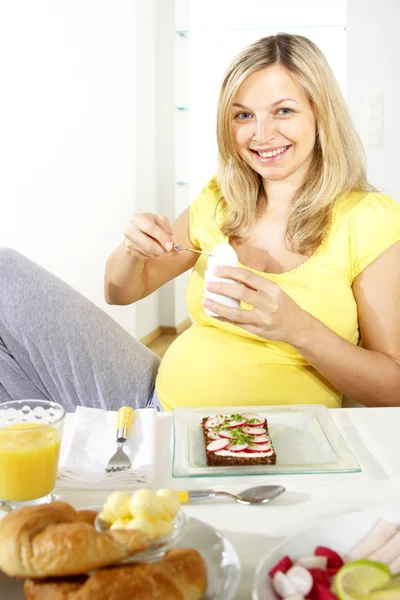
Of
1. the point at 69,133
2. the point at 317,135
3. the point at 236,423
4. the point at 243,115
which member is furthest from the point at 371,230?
the point at 69,133

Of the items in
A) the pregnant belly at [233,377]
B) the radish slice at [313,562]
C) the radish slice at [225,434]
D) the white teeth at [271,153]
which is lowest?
the pregnant belly at [233,377]

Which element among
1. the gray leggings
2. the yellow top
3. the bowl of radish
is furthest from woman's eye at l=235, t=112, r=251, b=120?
the bowl of radish

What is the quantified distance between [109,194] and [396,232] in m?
2.64

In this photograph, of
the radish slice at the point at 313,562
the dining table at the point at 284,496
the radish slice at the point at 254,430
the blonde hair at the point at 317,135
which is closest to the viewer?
the radish slice at the point at 313,562

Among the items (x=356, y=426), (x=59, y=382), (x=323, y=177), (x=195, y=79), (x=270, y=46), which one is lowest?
(x=59, y=382)

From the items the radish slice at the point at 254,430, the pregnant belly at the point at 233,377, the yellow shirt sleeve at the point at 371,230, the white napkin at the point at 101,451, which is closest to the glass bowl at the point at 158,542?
the white napkin at the point at 101,451

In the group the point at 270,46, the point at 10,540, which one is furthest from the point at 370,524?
the point at 270,46

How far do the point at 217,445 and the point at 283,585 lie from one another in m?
0.38

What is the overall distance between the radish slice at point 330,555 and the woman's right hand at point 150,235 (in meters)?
0.85

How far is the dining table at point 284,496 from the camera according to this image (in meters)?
0.76

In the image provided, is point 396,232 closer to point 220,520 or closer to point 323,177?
point 323,177

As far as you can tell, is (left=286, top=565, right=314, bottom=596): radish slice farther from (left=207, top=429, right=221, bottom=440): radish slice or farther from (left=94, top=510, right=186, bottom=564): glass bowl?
(left=207, top=429, right=221, bottom=440): radish slice

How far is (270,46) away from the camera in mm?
1584

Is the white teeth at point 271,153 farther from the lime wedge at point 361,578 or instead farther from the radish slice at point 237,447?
the lime wedge at point 361,578
